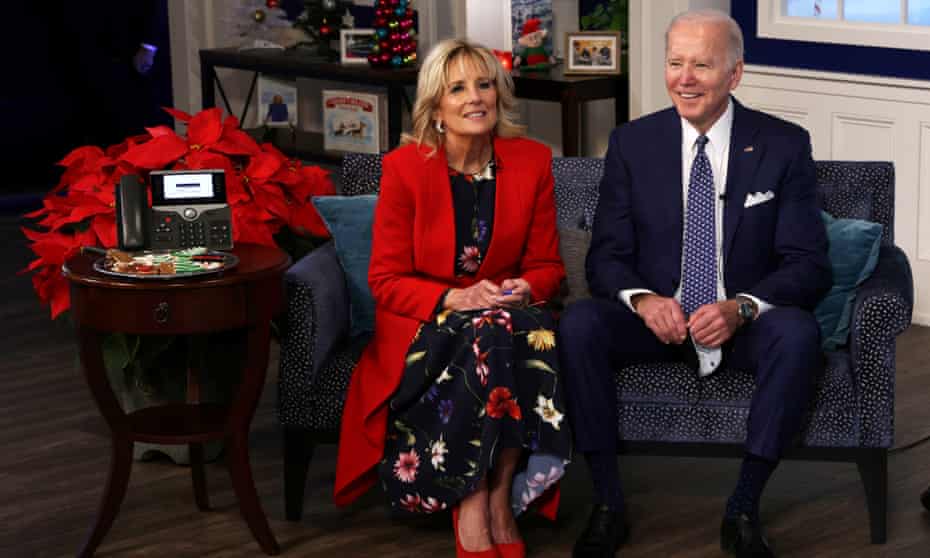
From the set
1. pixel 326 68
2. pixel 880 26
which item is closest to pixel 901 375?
pixel 880 26

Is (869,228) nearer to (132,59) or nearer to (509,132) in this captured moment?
(509,132)

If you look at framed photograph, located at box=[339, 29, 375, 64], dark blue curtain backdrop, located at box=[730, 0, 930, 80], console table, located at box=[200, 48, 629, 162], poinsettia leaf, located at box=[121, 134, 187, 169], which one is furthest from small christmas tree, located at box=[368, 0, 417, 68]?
poinsettia leaf, located at box=[121, 134, 187, 169]

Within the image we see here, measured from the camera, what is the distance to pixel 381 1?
6172 mm

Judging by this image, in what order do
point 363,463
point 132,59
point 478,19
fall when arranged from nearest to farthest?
point 363,463 → point 478,19 → point 132,59

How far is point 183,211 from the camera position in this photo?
346cm

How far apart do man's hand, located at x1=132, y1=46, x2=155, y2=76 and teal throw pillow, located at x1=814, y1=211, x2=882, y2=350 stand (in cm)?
556

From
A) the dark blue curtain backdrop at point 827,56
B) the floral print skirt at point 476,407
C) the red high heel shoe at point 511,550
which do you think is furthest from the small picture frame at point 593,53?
the red high heel shoe at point 511,550

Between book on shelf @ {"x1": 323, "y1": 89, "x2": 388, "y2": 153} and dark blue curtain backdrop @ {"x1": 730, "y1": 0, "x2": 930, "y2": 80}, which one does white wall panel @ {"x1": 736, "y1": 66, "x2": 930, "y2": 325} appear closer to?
dark blue curtain backdrop @ {"x1": 730, "y1": 0, "x2": 930, "y2": 80}

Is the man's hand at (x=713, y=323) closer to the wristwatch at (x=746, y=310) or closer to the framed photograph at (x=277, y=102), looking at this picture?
the wristwatch at (x=746, y=310)

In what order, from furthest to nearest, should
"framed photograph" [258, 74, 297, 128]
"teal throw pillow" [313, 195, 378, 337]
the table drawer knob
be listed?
"framed photograph" [258, 74, 297, 128]
"teal throw pillow" [313, 195, 378, 337]
the table drawer knob

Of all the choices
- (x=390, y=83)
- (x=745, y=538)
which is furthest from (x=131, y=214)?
(x=390, y=83)

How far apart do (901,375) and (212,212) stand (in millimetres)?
2185

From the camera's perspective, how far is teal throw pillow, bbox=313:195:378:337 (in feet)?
11.7

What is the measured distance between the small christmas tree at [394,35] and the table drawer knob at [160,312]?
10.7 feet
